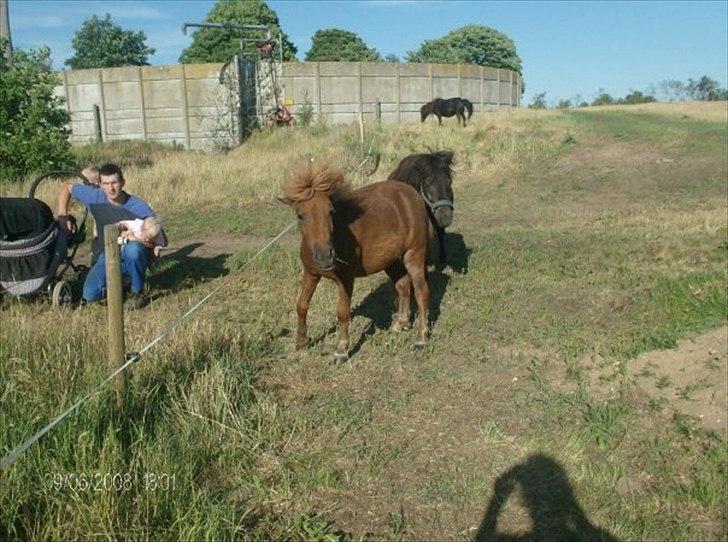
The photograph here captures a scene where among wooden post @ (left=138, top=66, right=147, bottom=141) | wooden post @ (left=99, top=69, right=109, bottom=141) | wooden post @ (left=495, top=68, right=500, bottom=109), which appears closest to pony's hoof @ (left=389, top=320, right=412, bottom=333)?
wooden post @ (left=138, top=66, right=147, bottom=141)

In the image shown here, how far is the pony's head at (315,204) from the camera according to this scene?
207 inches

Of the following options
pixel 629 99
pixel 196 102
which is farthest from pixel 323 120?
pixel 629 99

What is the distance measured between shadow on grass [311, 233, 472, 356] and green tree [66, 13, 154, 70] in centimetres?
7538

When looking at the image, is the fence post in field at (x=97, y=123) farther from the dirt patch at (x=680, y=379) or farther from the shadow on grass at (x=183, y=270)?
the dirt patch at (x=680, y=379)

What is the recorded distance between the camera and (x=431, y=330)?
679 cm

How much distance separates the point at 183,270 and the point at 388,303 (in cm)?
306

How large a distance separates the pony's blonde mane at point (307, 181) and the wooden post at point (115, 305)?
1540 mm

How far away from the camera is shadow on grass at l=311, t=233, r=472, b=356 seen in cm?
685

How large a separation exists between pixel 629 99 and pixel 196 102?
41.9m

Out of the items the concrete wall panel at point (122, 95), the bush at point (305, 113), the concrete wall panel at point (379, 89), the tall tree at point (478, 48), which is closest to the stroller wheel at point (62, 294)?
the bush at point (305, 113)

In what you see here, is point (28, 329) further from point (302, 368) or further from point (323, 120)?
point (323, 120)

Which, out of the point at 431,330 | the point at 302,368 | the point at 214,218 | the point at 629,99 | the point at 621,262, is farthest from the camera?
the point at 629,99

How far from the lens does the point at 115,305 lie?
165 inches

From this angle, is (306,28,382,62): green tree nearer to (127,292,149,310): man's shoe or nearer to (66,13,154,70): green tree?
(66,13,154,70): green tree
